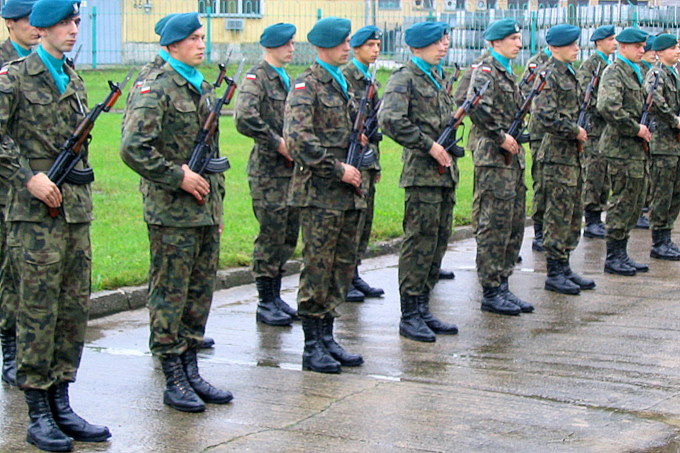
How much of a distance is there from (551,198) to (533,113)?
75cm

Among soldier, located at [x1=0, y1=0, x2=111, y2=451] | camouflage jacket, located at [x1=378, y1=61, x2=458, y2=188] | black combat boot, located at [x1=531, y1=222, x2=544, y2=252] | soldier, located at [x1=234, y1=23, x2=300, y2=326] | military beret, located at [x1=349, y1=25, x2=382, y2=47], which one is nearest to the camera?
soldier, located at [x1=0, y1=0, x2=111, y2=451]

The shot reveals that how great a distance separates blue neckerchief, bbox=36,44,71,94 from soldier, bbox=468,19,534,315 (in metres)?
4.03

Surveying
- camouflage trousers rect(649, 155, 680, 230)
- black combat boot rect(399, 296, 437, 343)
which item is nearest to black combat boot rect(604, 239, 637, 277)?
camouflage trousers rect(649, 155, 680, 230)

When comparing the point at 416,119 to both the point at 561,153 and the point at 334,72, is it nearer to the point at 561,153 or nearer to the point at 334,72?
the point at 334,72

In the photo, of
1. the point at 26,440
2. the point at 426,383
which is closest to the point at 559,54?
the point at 426,383

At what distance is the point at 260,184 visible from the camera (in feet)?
29.7

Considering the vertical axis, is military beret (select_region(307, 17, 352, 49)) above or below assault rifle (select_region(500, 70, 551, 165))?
above

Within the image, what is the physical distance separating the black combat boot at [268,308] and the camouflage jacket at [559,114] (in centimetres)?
276

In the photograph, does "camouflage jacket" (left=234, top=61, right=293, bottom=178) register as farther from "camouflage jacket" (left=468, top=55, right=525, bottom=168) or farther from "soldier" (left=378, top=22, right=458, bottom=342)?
"camouflage jacket" (left=468, top=55, right=525, bottom=168)

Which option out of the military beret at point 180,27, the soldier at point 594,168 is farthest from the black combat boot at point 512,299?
the military beret at point 180,27

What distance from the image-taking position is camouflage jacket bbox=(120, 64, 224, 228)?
6.33 meters

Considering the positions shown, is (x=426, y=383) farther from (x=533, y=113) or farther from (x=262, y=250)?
(x=533, y=113)

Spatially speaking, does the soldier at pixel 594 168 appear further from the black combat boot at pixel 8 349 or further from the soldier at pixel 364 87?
the black combat boot at pixel 8 349

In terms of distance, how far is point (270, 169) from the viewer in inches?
356
